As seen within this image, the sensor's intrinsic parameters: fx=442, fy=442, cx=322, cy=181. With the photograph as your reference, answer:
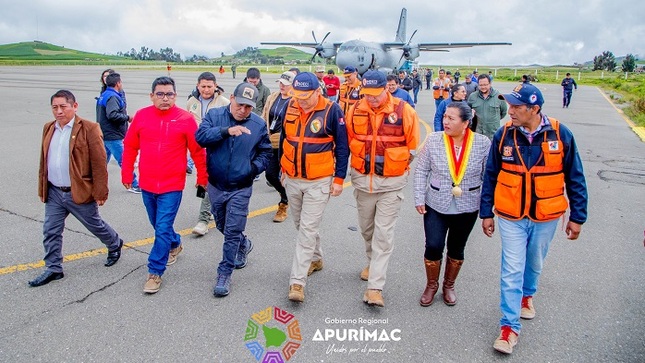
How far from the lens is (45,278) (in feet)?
13.7

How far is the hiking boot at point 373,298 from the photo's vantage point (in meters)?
3.83

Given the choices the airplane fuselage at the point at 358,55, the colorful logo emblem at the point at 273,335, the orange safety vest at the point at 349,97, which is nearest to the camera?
the colorful logo emblem at the point at 273,335

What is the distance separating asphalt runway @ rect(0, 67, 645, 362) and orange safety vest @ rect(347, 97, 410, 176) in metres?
1.20

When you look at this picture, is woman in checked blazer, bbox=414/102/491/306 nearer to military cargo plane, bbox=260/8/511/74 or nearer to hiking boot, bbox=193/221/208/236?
hiking boot, bbox=193/221/208/236

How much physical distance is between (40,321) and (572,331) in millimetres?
4281

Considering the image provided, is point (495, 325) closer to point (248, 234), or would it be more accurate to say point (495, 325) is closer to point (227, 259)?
point (227, 259)

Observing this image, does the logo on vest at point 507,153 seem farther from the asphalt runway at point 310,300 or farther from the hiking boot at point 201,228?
the hiking boot at point 201,228

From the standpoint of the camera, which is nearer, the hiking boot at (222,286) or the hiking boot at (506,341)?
the hiking boot at (506,341)

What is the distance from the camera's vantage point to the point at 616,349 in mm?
3283

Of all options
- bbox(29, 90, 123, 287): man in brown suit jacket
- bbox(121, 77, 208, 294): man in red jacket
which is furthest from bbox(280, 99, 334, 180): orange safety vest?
bbox(29, 90, 123, 287): man in brown suit jacket

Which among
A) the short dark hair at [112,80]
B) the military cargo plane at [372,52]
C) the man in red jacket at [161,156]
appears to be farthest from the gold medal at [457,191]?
the military cargo plane at [372,52]

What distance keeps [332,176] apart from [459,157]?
45.3 inches

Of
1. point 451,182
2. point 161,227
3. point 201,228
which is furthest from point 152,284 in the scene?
point 451,182

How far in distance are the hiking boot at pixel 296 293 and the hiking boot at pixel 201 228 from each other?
1933 millimetres
